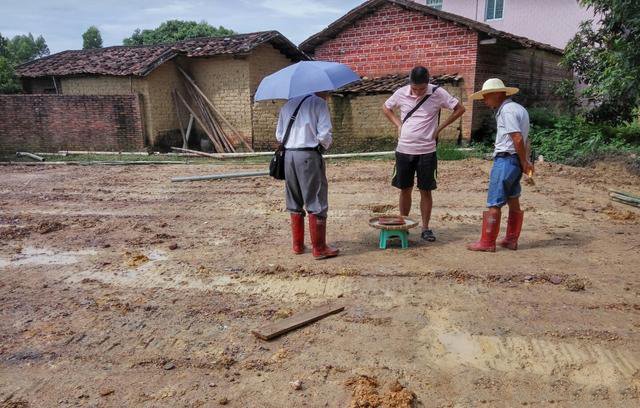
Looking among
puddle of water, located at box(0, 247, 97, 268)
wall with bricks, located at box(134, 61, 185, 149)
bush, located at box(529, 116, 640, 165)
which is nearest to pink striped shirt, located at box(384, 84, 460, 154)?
puddle of water, located at box(0, 247, 97, 268)

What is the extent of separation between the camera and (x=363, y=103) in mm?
13414

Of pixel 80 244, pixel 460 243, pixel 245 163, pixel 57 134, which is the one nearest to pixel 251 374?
pixel 460 243

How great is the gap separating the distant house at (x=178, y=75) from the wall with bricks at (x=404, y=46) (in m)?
2.29

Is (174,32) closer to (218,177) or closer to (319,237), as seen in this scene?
(218,177)

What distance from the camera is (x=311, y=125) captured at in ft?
14.5

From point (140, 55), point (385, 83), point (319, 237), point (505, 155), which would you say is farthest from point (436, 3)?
point (319, 237)

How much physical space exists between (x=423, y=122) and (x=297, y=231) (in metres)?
1.68

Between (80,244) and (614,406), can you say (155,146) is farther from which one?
(614,406)

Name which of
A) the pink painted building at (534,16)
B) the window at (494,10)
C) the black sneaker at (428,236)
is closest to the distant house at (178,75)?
the pink painted building at (534,16)

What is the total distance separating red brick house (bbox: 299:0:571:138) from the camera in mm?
12508

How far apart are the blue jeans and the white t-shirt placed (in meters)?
0.10

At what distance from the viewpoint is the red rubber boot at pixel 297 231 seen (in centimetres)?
471

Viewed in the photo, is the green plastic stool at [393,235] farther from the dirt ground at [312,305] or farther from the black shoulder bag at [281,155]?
the black shoulder bag at [281,155]

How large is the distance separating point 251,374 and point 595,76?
999cm
